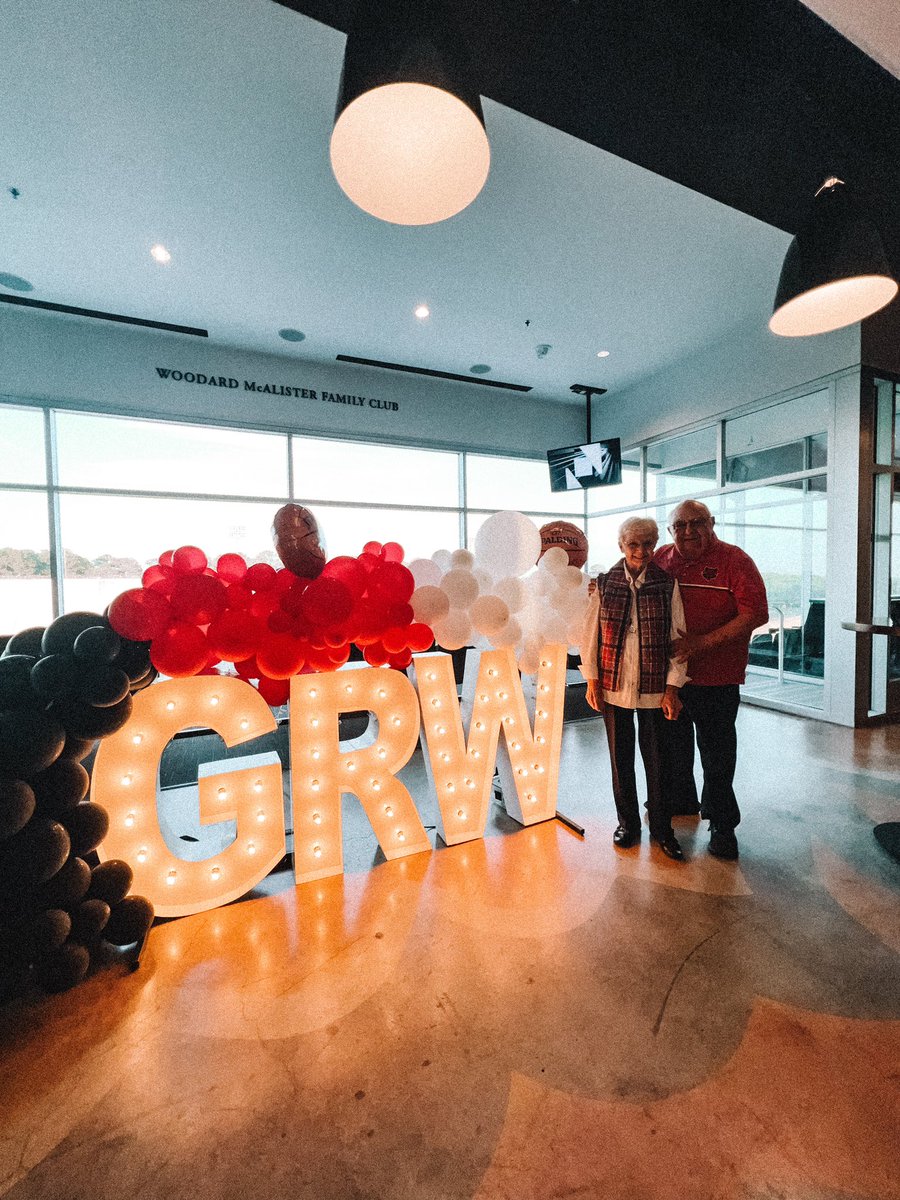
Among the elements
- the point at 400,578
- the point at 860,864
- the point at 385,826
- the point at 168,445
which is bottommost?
the point at 860,864

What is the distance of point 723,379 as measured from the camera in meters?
5.73

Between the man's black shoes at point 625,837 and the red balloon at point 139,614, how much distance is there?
2282 millimetres

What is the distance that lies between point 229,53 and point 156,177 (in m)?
1.15

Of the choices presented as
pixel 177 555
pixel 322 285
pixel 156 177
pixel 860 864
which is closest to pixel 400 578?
pixel 177 555

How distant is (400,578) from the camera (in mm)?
2197

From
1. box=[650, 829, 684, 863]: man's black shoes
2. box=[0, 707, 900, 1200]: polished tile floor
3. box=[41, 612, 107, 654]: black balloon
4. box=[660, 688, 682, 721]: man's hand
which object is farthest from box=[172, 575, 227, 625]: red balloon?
box=[650, 829, 684, 863]: man's black shoes

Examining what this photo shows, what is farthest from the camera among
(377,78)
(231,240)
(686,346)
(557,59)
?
(686,346)

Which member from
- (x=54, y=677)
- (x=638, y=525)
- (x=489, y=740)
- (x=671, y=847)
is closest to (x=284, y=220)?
(x=638, y=525)

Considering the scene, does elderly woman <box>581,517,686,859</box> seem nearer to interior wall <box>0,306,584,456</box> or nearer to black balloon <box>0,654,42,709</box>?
black balloon <box>0,654,42,709</box>

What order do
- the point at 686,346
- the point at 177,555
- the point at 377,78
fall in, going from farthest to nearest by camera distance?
1. the point at 686,346
2. the point at 177,555
3. the point at 377,78

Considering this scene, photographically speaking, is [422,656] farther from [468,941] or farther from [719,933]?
[719,933]

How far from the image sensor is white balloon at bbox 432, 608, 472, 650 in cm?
248

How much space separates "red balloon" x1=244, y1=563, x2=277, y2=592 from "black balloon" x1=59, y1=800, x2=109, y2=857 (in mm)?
926

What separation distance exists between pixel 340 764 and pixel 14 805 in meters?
1.12
